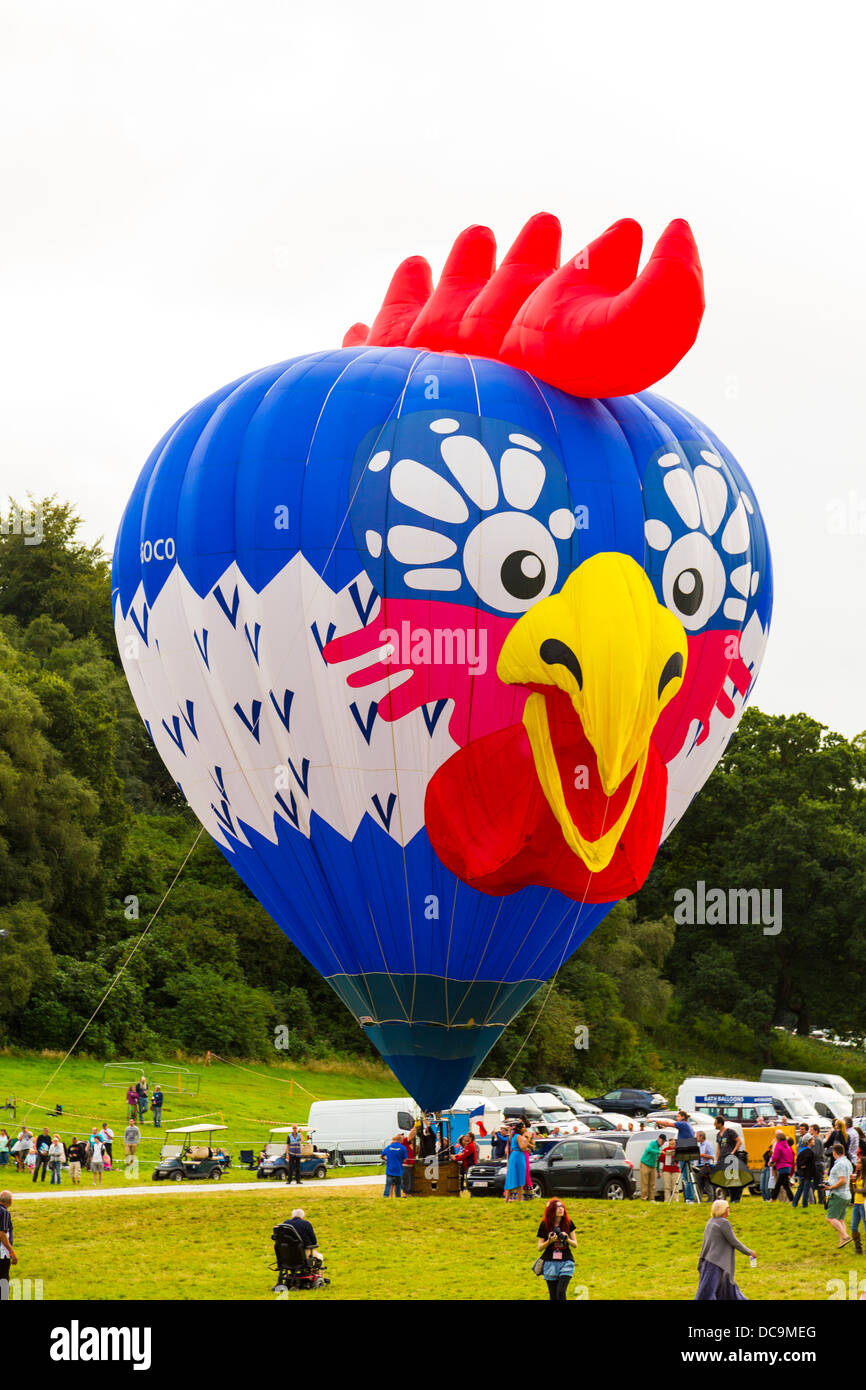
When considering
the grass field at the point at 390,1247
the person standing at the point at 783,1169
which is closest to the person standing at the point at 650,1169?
the grass field at the point at 390,1247

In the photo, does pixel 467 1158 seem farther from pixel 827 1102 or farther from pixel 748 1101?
pixel 827 1102

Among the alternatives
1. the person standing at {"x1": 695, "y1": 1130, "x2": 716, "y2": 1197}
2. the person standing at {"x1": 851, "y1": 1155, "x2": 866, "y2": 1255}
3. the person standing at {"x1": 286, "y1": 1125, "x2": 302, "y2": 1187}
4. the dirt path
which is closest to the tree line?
the person standing at {"x1": 286, "y1": 1125, "x2": 302, "y2": 1187}

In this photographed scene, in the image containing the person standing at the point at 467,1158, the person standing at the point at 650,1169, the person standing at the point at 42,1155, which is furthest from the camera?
the person standing at the point at 42,1155

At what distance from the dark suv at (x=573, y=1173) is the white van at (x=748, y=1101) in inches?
340

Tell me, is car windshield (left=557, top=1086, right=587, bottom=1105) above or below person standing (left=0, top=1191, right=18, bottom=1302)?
below

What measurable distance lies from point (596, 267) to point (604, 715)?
16.0 ft

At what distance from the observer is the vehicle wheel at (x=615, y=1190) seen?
2236cm

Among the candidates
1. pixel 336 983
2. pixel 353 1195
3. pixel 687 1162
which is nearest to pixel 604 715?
pixel 336 983

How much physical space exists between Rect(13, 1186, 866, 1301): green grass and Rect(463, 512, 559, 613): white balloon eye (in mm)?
6297

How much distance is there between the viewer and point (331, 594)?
18094 mm

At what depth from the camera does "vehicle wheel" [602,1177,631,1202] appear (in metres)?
22.4

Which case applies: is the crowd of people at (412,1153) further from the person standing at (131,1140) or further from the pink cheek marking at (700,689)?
the person standing at (131,1140)

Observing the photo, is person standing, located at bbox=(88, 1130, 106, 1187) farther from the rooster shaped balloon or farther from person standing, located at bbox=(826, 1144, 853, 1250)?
person standing, located at bbox=(826, 1144, 853, 1250)
